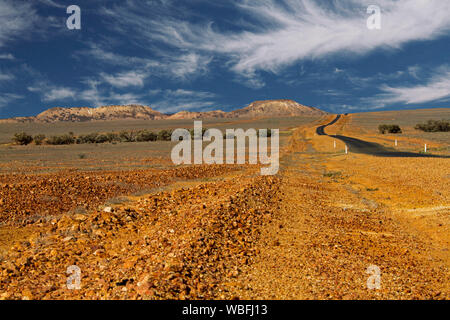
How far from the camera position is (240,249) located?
255 inches

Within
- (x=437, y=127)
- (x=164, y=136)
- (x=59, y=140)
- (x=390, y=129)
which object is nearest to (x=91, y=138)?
(x=59, y=140)

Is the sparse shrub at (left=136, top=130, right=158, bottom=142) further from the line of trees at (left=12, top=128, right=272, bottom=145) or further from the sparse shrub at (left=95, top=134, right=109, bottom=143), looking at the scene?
the sparse shrub at (left=95, top=134, right=109, bottom=143)

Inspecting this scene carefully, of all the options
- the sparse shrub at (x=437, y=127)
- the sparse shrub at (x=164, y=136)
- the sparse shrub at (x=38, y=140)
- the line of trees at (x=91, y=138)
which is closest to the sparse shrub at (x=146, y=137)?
the line of trees at (x=91, y=138)

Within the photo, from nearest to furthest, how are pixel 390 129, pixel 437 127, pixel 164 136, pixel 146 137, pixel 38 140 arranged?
pixel 437 127
pixel 38 140
pixel 390 129
pixel 146 137
pixel 164 136

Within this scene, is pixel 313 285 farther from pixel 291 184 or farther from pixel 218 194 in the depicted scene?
pixel 291 184

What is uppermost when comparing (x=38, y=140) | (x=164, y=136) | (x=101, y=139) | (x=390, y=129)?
(x=390, y=129)

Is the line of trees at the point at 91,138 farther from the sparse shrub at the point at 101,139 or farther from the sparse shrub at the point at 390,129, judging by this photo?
the sparse shrub at the point at 390,129

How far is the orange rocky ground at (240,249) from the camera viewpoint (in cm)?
482

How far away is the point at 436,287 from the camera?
5016mm

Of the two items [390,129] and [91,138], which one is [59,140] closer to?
[91,138]

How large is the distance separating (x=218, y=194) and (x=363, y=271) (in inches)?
262

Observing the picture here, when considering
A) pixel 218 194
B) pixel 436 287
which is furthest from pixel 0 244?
pixel 436 287

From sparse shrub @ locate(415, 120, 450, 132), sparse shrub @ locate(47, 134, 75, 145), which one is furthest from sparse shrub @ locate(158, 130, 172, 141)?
sparse shrub @ locate(415, 120, 450, 132)

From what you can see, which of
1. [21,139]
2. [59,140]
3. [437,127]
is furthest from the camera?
[437,127]
